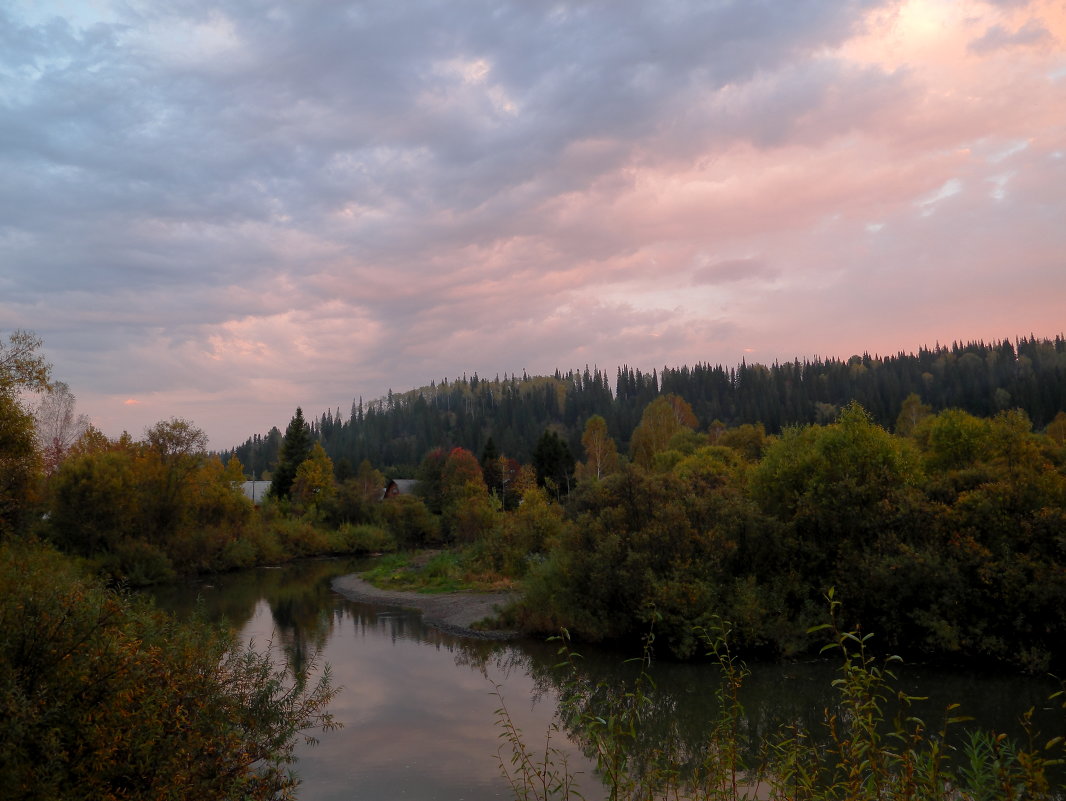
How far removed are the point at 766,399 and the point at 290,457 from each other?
342ft

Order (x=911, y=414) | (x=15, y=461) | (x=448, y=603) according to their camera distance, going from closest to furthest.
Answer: (x=15, y=461), (x=448, y=603), (x=911, y=414)

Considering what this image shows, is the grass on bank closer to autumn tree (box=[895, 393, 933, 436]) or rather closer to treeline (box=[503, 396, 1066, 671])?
treeline (box=[503, 396, 1066, 671])

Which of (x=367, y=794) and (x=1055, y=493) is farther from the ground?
(x=1055, y=493)

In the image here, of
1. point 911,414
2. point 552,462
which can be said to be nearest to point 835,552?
point 552,462

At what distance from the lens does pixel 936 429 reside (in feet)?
119

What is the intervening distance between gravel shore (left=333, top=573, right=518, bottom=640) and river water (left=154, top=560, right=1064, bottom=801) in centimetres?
121

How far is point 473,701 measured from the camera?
66.5 ft

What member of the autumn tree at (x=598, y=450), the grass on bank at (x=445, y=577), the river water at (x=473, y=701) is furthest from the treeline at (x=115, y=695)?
the autumn tree at (x=598, y=450)

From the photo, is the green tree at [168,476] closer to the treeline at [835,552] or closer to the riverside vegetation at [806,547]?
the riverside vegetation at [806,547]

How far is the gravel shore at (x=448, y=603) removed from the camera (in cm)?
3107

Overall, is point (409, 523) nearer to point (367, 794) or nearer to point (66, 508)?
point (66, 508)

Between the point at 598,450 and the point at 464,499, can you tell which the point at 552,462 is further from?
the point at 464,499

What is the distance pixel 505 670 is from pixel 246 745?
1241 centimetres

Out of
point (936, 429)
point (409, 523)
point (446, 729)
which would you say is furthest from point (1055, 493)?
point (409, 523)
